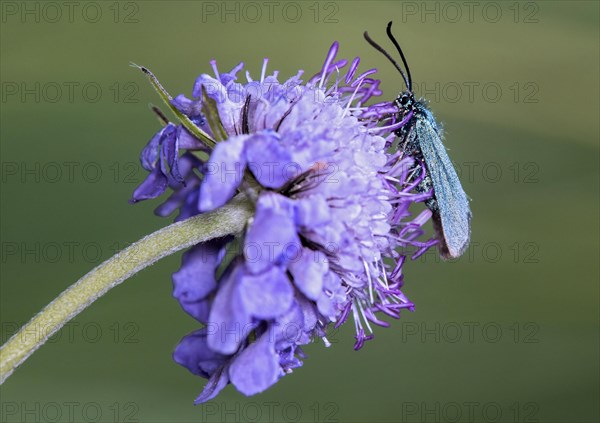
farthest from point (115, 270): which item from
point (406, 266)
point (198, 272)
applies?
point (406, 266)

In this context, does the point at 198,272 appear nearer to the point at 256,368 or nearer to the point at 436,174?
the point at 256,368

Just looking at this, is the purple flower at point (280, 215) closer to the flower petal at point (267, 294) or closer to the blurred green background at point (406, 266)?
the flower petal at point (267, 294)

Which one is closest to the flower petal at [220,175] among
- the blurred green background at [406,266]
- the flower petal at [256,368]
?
the flower petal at [256,368]

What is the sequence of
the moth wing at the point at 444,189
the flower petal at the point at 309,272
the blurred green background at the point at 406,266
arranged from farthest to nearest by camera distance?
the blurred green background at the point at 406,266
the moth wing at the point at 444,189
the flower petal at the point at 309,272

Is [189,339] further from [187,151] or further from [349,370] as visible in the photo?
[349,370]

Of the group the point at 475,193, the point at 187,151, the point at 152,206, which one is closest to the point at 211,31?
the point at 152,206

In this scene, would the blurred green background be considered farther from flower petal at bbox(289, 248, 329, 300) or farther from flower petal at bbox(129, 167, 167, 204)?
flower petal at bbox(289, 248, 329, 300)
